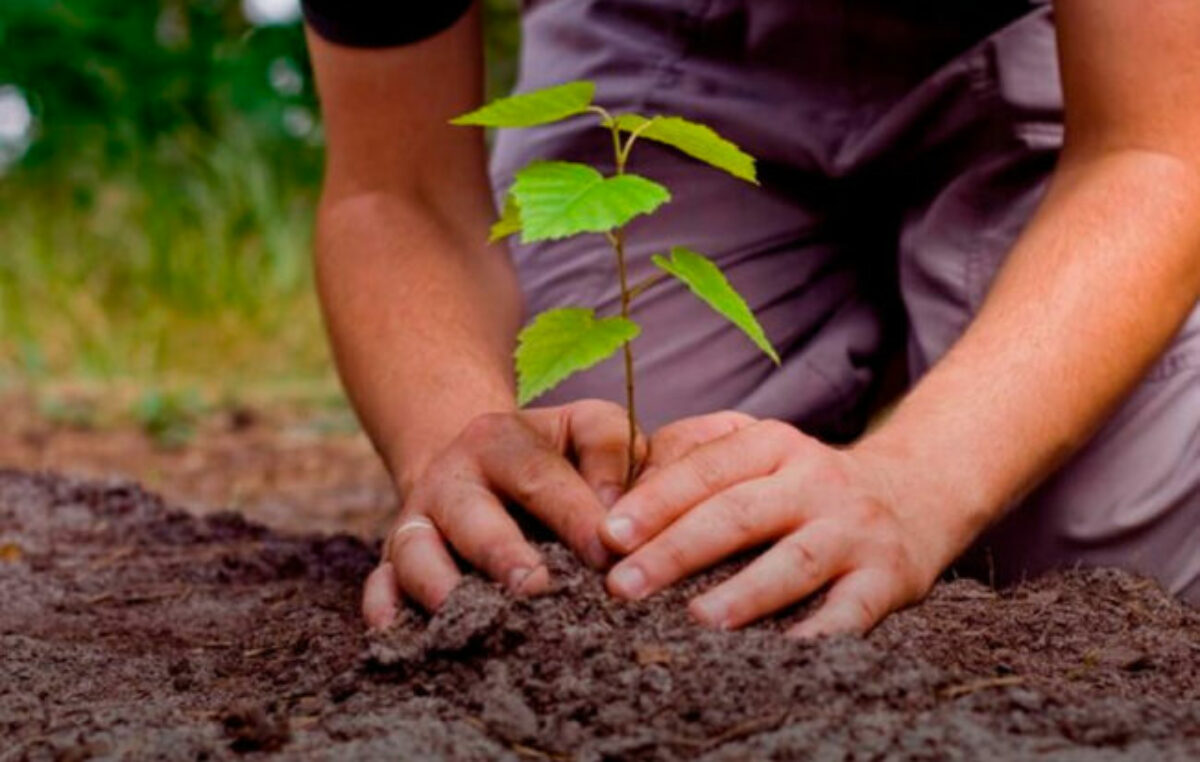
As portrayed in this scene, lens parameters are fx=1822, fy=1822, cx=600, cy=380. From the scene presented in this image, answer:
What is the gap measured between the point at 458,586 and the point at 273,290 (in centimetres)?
364

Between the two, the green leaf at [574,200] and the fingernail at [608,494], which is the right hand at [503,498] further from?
the green leaf at [574,200]

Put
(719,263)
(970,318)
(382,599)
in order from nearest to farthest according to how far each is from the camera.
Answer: (382,599)
(970,318)
(719,263)

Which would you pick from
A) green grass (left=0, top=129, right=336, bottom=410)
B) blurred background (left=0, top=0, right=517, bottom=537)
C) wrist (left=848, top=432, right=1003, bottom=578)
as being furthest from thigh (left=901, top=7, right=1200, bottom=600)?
green grass (left=0, top=129, right=336, bottom=410)

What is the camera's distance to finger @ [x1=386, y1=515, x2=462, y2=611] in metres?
1.61

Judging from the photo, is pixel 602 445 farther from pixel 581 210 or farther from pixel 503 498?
pixel 581 210

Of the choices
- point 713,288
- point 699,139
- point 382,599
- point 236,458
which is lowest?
point 236,458

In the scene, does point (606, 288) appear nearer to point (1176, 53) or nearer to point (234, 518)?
point (234, 518)

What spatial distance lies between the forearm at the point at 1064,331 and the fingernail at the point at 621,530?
30 cm

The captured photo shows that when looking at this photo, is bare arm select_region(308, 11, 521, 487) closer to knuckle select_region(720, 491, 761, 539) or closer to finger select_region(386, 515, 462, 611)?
finger select_region(386, 515, 462, 611)

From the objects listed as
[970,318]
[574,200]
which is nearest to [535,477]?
[574,200]

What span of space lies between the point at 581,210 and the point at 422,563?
413 mm

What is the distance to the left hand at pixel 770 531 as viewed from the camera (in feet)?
4.99

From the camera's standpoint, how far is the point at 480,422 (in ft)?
5.72

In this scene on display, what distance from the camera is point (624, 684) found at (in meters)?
1.43
